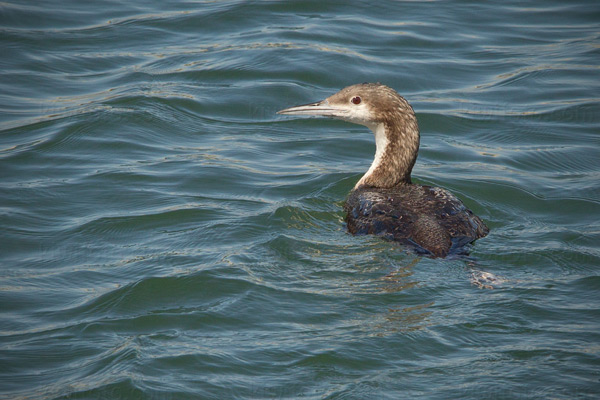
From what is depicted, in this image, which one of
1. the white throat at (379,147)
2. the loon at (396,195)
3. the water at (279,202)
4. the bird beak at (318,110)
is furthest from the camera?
the bird beak at (318,110)

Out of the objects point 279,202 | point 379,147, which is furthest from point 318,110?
point 279,202

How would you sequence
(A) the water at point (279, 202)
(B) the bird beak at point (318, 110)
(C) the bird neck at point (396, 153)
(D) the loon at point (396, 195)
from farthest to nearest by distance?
(B) the bird beak at point (318, 110) → (C) the bird neck at point (396, 153) → (D) the loon at point (396, 195) → (A) the water at point (279, 202)

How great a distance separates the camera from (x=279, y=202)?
7500 mm

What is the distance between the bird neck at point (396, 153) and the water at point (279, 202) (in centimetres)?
50

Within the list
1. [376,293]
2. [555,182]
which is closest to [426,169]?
[555,182]

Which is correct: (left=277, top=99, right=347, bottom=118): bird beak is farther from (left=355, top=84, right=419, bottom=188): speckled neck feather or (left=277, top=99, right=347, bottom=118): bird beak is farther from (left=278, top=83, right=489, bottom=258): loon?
(left=355, top=84, right=419, bottom=188): speckled neck feather

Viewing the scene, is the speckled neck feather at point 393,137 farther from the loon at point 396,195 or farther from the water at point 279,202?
the water at point 279,202

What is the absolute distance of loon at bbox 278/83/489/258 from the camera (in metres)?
6.21

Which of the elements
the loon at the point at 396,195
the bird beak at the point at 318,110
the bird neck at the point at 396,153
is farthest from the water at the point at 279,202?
the bird beak at the point at 318,110

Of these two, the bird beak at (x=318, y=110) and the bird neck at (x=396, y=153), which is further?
the bird beak at (x=318, y=110)

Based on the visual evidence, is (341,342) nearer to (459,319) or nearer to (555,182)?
(459,319)

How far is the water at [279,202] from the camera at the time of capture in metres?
4.86

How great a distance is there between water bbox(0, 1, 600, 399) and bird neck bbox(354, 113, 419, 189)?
0.50 m

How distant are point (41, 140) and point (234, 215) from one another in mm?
2903
